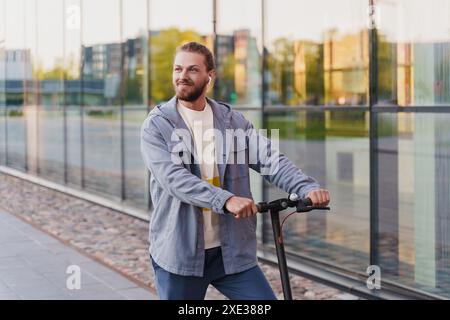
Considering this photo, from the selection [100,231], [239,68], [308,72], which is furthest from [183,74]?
[100,231]

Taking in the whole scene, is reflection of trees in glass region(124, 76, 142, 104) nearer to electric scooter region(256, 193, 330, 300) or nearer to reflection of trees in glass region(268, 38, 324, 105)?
reflection of trees in glass region(268, 38, 324, 105)

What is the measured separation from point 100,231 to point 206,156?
7.17 metres

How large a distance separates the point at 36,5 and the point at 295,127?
10.9 metres

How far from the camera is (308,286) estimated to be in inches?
291

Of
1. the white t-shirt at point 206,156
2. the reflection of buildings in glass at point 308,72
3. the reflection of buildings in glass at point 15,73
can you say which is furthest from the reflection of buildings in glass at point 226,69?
the reflection of buildings in glass at point 15,73

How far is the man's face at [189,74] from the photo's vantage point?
10.9 feet

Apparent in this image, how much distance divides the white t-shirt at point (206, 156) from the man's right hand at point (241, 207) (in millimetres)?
421

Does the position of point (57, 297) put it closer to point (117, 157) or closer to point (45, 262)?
point (45, 262)

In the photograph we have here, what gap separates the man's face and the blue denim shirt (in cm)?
11

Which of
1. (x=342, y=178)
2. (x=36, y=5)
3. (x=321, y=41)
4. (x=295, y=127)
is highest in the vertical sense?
(x=36, y=5)

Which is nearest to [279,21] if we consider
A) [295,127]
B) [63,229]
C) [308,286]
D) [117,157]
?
[295,127]

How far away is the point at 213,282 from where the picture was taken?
351cm

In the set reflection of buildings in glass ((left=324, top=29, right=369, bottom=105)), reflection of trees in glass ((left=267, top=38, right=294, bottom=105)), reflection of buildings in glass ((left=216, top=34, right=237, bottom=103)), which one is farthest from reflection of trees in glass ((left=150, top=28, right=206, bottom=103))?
reflection of buildings in glass ((left=324, top=29, right=369, bottom=105))

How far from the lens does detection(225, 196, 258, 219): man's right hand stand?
2.95m
